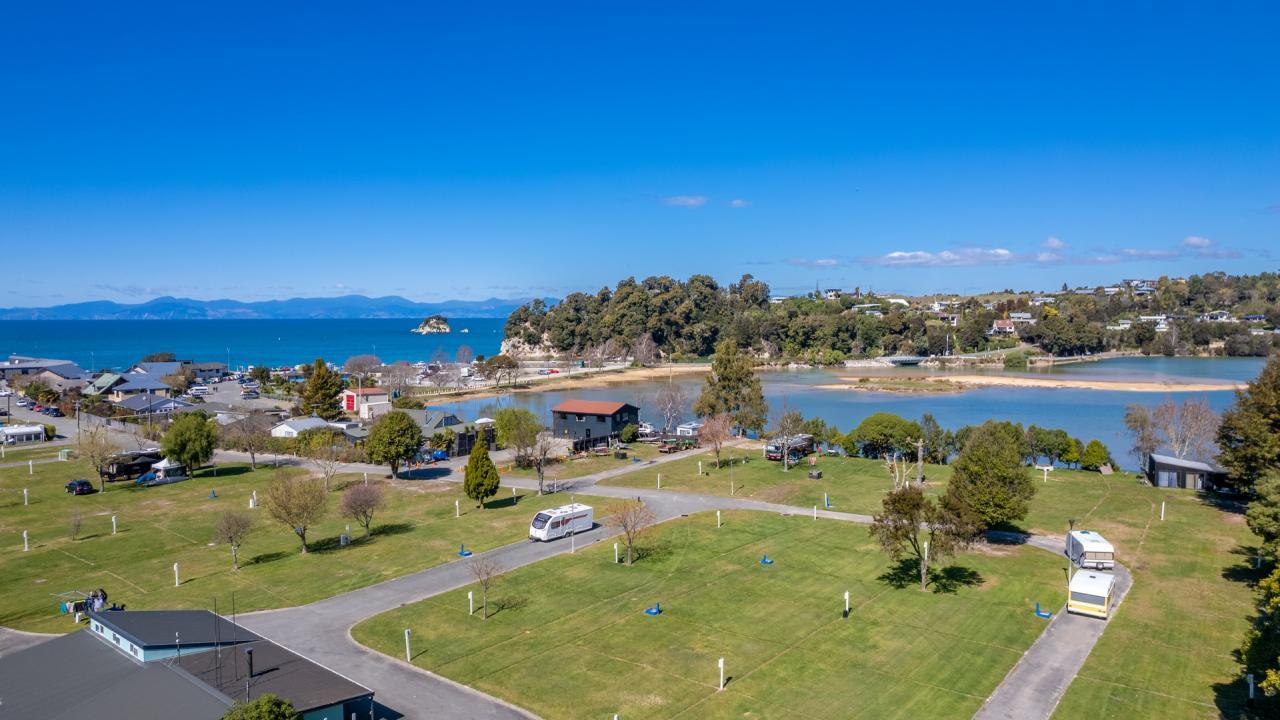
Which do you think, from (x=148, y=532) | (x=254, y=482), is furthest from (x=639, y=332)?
(x=148, y=532)

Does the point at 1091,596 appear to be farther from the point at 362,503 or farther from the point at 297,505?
the point at 297,505

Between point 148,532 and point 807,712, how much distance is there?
25.9 meters

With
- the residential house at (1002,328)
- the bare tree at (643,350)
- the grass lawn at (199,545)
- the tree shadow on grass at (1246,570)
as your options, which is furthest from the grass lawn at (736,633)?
the residential house at (1002,328)

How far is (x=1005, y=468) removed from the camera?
26047mm

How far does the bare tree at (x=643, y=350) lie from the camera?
127m

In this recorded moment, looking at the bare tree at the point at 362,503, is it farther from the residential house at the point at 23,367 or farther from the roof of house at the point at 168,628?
the residential house at the point at 23,367

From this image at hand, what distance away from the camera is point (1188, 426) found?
136 feet

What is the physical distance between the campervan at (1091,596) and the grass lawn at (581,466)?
23.6m

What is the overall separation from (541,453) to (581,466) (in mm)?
6155

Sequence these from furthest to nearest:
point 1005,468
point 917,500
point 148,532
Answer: point 148,532 < point 1005,468 < point 917,500

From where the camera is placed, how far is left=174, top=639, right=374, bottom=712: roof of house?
13.2 metres

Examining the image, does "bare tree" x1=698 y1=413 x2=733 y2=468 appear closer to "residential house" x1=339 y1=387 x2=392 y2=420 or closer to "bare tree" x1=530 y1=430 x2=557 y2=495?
"bare tree" x1=530 y1=430 x2=557 y2=495

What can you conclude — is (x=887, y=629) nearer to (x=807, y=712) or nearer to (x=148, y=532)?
(x=807, y=712)

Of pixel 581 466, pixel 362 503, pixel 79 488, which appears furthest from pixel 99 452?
pixel 581 466
